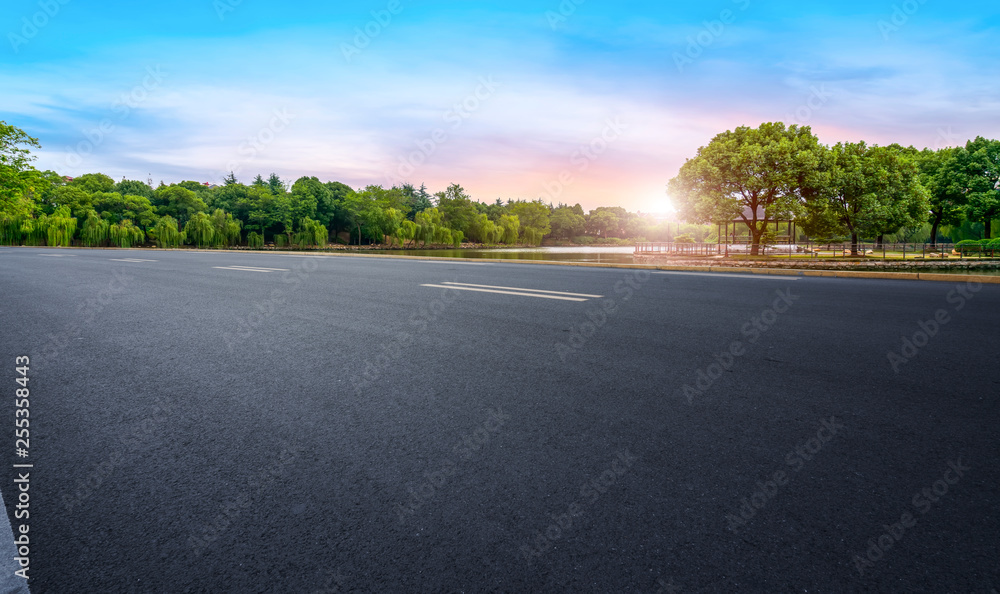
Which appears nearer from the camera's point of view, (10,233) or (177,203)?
(10,233)

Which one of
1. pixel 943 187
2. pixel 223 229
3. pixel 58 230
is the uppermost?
pixel 943 187

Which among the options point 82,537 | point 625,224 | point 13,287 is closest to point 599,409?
point 82,537

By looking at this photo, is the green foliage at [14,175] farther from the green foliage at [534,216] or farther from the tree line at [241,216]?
the green foliage at [534,216]

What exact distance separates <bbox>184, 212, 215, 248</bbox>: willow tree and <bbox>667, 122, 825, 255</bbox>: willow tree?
6106 cm

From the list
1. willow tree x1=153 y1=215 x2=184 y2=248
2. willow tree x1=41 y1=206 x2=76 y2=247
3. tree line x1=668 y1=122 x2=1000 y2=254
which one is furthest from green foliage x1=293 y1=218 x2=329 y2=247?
tree line x1=668 y1=122 x2=1000 y2=254

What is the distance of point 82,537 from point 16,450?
1310mm

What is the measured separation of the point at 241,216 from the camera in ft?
297

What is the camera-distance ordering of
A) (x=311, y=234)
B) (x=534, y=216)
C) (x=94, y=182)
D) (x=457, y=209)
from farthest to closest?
(x=534, y=216)
(x=457, y=209)
(x=94, y=182)
(x=311, y=234)

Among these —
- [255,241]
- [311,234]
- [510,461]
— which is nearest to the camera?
[510,461]

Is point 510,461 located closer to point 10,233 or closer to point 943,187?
point 943,187

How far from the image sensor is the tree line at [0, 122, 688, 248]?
58.7 meters

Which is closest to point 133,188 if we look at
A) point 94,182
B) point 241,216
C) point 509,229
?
point 94,182

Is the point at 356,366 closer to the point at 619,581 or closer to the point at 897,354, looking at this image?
the point at 619,581

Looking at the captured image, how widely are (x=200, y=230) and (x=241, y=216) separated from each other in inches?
1022
